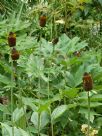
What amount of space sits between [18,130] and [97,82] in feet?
1.68

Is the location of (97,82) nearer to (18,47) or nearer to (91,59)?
(91,59)

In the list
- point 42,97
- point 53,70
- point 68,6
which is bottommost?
point 42,97

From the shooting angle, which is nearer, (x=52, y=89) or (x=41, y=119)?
(x=41, y=119)

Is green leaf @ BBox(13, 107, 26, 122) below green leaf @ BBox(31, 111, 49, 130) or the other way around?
the other way around

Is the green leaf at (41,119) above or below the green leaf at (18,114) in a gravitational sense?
below

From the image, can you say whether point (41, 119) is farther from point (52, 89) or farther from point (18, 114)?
point (52, 89)

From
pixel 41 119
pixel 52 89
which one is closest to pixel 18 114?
pixel 41 119

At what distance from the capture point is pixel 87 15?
3.76m

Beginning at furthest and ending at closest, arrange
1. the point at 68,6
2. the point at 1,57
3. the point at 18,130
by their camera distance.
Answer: the point at 68,6
the point at 1,57
the point at 18,130

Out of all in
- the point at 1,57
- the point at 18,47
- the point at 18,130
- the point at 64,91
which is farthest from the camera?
the point at 1,57

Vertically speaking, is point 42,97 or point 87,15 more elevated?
point 87,15

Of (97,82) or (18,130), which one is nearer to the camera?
(18,130)

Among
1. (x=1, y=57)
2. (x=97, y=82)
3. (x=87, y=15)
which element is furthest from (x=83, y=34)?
(x=97, y=82)

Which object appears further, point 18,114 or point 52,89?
point 52,89
